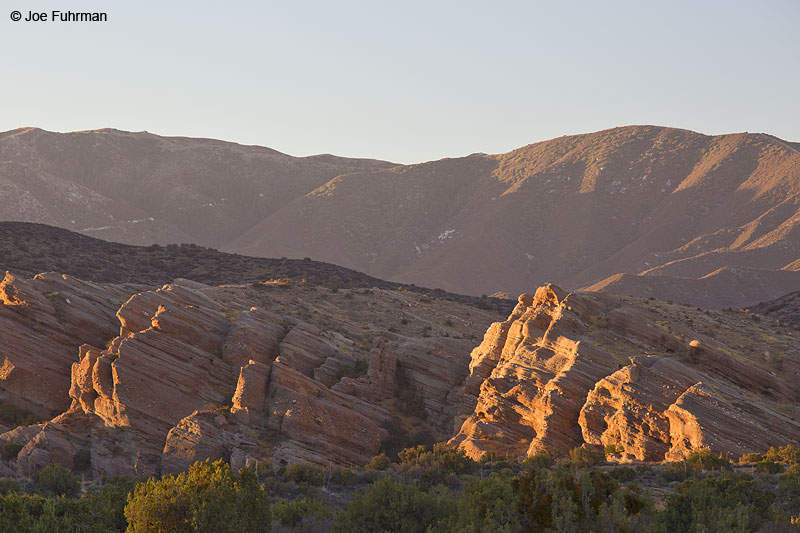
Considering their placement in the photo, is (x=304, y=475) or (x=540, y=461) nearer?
(x=540, y=461)

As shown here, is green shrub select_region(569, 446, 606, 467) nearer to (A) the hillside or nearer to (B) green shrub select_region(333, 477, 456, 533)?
(B) green shrub select_region(333, 477, 456, 533)

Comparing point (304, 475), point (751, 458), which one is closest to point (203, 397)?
point (304, 475)

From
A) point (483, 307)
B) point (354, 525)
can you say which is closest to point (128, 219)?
point (483, 307)

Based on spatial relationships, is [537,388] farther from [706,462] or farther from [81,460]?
[81,460]

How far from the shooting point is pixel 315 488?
106 feet

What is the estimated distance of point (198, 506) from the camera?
75.9 feet

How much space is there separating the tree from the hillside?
43.6 m

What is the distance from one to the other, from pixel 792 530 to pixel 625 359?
1486cm

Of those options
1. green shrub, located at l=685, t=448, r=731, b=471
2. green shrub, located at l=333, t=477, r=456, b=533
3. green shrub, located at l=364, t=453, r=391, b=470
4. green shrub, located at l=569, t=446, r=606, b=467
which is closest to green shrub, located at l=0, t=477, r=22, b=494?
green shrub, located at l=333, t=477, r=456, b=533

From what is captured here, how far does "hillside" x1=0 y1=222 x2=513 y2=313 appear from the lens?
7044 centimetres

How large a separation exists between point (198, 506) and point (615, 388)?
18.8 metres

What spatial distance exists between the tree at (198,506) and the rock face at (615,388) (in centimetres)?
1484

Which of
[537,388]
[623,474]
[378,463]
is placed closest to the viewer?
[623,474]

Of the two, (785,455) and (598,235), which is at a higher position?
(598,235)
